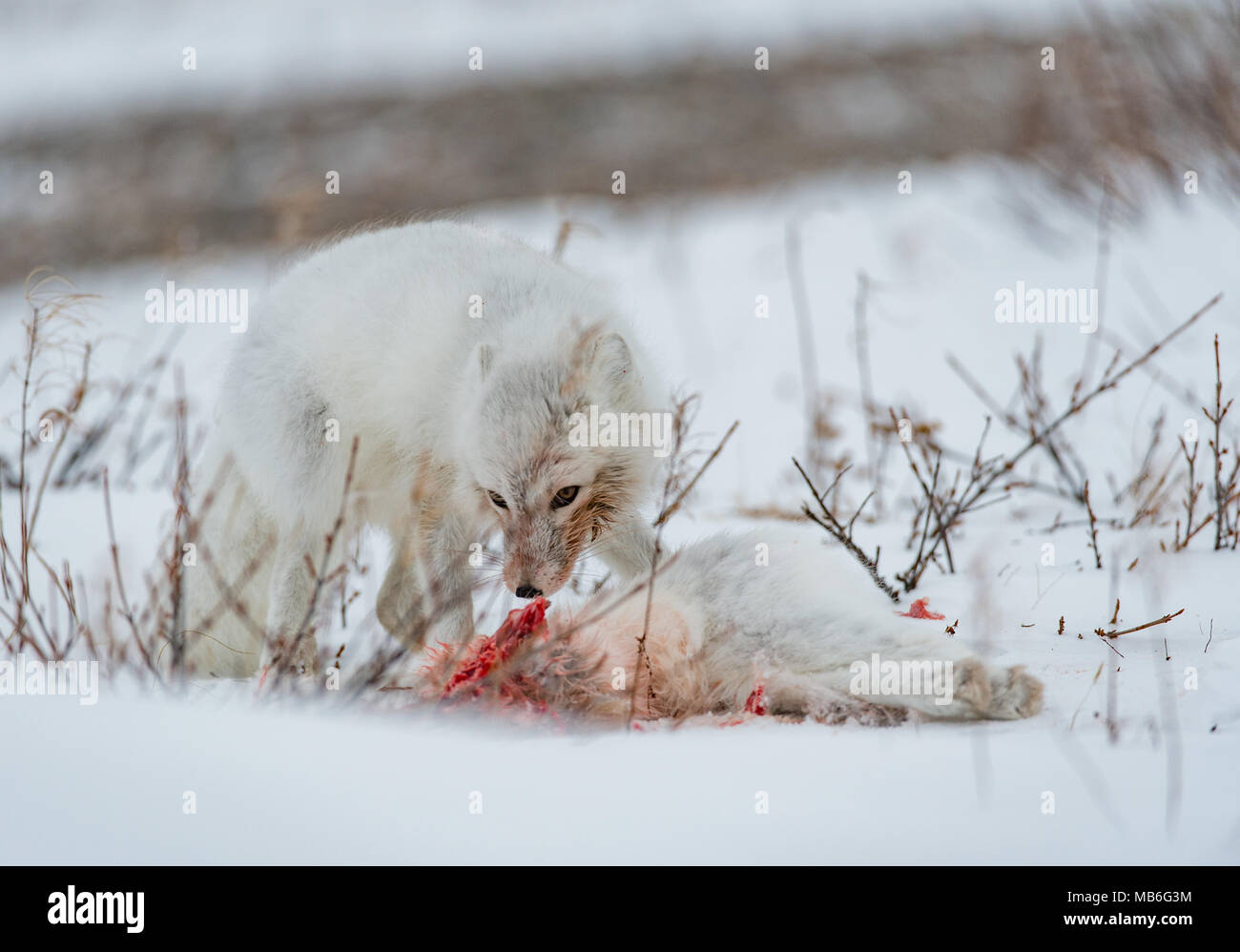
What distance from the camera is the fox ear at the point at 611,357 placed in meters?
3.57

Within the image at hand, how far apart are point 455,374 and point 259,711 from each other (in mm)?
1143

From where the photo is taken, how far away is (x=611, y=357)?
360 cm

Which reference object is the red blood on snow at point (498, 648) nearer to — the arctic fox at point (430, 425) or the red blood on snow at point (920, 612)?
the arctic fox at point (430, 425)

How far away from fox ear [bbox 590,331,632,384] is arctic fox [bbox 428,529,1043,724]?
25.3 inches

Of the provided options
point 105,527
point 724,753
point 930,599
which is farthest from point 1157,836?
point 105,527

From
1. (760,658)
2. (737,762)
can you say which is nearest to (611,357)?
(760,658)

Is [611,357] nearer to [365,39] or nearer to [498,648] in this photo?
[498,648]

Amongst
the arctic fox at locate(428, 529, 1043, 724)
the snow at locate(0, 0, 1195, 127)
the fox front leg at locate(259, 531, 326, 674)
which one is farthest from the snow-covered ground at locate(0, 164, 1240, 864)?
the snow at locate(0, 0, 1195, 127)

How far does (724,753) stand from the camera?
2701 millimetres

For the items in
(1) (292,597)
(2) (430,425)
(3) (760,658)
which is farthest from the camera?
(1) (292,597)

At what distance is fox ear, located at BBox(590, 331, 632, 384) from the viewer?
11.7 ft

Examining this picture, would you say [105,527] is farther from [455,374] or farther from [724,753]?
[724,753]

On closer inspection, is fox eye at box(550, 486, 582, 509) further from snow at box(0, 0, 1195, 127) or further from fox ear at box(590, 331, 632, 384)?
snow at box(0, 0, 1195, 127)

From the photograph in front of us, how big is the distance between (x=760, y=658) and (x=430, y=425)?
1255 mm
